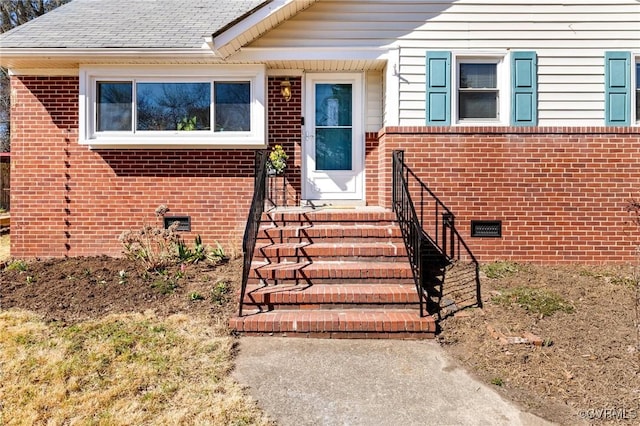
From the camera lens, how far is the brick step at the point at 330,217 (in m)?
5.79

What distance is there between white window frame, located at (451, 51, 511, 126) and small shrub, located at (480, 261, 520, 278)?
222 cm

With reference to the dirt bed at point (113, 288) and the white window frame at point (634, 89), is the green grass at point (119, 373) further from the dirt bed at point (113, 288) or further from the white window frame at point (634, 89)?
the white window frame at point (634, 89)

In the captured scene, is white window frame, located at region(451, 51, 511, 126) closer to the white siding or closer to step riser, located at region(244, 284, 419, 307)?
the white siding

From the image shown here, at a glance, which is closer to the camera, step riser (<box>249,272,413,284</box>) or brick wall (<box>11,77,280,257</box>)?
step riser (<box>249,272,413,284</box>)

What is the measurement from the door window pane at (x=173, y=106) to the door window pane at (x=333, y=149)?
1.96 meters

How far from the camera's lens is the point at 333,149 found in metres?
7.26

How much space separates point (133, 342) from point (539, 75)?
677cm

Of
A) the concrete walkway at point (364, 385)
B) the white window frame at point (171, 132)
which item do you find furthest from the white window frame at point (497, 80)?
the concrete walkway at point (364, 385)

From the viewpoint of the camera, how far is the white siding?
6.35 metres

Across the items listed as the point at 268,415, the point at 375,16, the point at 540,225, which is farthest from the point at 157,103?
the point at 540,225

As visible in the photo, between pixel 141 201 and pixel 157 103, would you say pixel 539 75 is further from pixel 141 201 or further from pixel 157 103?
pixel 141 201

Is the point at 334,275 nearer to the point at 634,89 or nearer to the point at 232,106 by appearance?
the point at 232,106

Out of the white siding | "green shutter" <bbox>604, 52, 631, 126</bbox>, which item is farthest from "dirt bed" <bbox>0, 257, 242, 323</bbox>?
"green shutter" <bbox>604, 52, 631, 126</bbox>

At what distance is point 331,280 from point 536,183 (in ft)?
12.6
